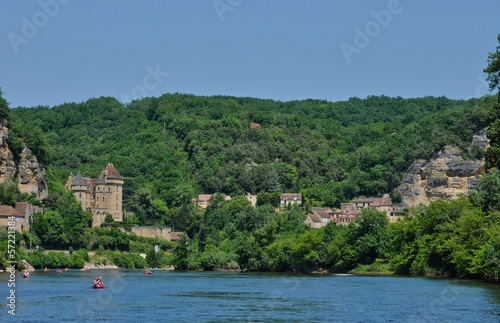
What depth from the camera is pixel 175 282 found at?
83.9m

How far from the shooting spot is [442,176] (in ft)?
575

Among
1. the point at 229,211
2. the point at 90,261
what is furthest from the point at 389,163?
the point at 90,261

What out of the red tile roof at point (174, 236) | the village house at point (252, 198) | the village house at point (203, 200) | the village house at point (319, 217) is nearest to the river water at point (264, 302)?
the village house at point (319, 217)

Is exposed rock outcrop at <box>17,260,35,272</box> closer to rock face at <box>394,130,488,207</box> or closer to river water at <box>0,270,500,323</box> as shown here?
river water at <box>0,270,500,323</box>

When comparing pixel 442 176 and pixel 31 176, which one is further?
pixel 442 176

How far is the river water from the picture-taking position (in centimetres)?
4841

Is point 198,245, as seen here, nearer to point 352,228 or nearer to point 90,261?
point 90,261

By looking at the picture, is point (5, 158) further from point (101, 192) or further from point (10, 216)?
point (101, 192)

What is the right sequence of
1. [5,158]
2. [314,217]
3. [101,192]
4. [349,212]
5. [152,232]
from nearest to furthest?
1. [5,158]
2. [152,232]
3. [314,217]
4. [101,192]
5. [349,212]

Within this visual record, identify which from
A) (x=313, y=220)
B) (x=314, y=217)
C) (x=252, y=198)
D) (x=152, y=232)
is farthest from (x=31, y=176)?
(x=252, y=198)

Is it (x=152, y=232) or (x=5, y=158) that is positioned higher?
(x=5, y=158)

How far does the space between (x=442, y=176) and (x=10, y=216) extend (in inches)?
3793

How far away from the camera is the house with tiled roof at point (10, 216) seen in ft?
386

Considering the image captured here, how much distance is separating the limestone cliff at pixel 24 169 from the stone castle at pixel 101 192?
895 centimetres
